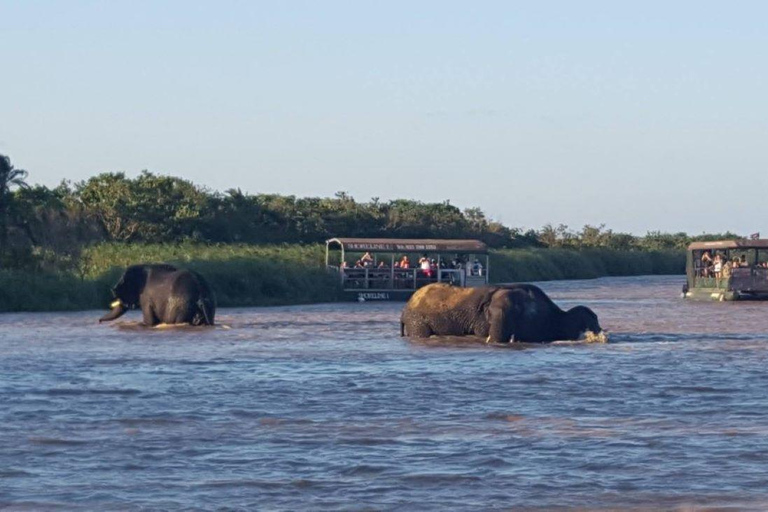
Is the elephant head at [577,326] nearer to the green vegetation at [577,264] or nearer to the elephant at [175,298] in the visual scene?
the elephant at [175,298]

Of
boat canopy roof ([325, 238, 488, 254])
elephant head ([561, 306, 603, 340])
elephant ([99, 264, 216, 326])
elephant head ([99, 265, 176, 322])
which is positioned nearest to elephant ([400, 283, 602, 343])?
elephant head ([561, 306, 603, 340])

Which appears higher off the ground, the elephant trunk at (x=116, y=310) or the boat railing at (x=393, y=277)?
the boat railing at (x=393, y=277)

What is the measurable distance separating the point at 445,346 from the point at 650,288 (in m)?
36.5

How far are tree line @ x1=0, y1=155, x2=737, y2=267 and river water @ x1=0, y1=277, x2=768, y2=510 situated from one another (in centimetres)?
2088

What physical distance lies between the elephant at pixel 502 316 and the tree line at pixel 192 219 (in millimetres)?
18202

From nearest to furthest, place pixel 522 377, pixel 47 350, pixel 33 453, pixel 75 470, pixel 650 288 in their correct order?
pixel 75 470, pixel 33 453, pixel 522 377, pixel 47 350, pixel 650 288

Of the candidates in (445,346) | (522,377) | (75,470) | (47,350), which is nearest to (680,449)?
(75,470)

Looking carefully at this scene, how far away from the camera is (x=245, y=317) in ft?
114

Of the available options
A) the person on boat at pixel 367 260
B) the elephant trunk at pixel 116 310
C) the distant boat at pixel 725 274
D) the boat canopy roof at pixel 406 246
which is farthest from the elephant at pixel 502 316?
the person on boat at pixel 367 260

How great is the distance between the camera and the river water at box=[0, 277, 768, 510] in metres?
10.6

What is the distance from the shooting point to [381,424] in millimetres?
14062

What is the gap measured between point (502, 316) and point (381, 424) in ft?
33.8

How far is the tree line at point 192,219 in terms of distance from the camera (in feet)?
150

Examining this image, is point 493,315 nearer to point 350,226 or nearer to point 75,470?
point 75,470
